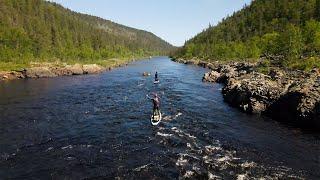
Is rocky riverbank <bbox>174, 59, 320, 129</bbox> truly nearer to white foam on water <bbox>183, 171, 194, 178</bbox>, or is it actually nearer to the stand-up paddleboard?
the stand-up paddleboard

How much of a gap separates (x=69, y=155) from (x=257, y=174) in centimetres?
1595

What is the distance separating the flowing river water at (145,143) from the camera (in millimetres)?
25562

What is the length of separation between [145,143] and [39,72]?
7682 centimetres

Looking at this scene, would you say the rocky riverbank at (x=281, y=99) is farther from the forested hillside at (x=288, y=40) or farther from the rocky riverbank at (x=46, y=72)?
the rocky riverbank at (x=46, y=72)

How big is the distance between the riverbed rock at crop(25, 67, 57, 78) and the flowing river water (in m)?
45.5

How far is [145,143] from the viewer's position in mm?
32375

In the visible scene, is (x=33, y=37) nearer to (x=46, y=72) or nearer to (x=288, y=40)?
(x=46, y=72)

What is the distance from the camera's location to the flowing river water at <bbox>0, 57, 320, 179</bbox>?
25.6 m

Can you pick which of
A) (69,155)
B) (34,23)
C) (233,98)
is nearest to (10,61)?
(34,23)

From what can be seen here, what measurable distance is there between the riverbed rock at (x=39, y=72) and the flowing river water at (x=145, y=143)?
45473mm

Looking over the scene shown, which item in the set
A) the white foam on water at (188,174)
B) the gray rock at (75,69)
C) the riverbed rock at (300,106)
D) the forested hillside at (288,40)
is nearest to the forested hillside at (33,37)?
the gray rock at (75,69)

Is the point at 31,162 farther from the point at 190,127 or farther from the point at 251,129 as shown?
the point at 251,129

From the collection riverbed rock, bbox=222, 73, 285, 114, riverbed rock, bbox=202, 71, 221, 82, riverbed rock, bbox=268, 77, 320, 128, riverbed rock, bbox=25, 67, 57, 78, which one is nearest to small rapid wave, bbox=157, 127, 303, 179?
riverbed rock, bbox=268, 77, 320, 128

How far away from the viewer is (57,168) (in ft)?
84.9
